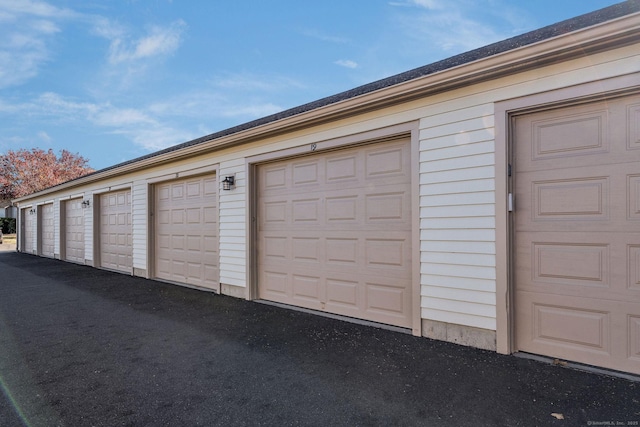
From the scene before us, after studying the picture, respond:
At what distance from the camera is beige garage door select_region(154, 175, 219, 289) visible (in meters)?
6.16

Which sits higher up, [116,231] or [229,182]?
[229,182]

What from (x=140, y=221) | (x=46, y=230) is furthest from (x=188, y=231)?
(x=46, y=230)

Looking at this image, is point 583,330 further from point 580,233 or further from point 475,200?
point 475,200

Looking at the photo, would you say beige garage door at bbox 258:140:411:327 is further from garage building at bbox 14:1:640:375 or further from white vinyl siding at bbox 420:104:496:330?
white vinyl siding at bbox 420:104:496:330

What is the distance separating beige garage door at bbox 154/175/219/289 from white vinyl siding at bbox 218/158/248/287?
11.6 inches

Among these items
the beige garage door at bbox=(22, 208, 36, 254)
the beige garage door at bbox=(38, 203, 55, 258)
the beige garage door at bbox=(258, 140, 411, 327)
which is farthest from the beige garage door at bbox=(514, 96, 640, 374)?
the beige garage door at bbox=(22, 208, 36, 254)

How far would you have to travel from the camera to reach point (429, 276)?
345 cm

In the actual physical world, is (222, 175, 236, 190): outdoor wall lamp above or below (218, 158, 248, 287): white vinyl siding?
above

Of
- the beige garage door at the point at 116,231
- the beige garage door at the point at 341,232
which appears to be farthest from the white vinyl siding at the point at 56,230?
the beige garage door at the point at 341,232

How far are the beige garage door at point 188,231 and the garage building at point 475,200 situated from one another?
2.84 ft

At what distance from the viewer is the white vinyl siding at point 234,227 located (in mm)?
5391

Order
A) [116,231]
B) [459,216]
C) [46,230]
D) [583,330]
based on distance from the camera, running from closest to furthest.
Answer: [583,330] → [459,216] → [116,231] → [46,230]

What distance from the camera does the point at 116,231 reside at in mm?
8758

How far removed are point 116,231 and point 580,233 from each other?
385 inches
